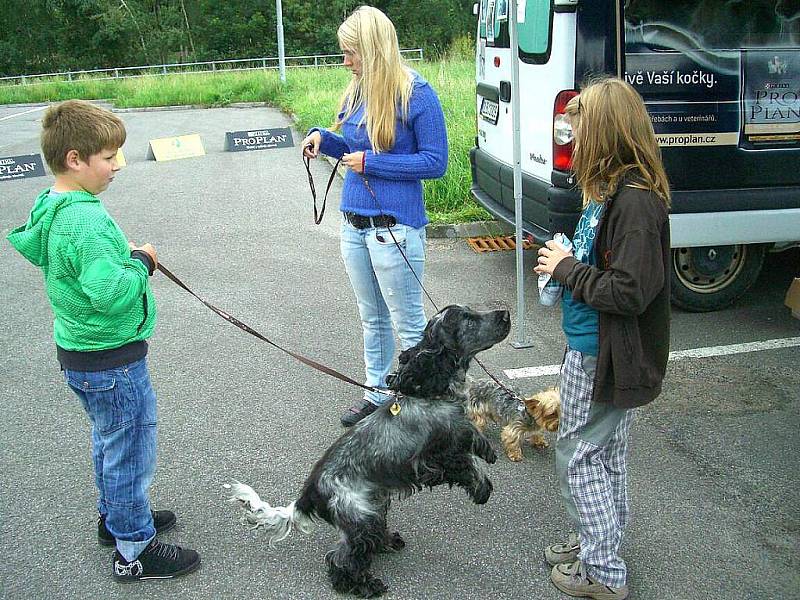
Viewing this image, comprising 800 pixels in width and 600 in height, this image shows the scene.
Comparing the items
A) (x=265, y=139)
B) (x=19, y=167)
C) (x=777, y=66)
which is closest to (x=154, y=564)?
(x=777, y=66)

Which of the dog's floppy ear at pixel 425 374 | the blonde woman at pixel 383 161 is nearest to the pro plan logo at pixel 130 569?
the dog's floppy ear at pixel 425 374

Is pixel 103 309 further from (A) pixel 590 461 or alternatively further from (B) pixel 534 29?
(B) pixel 534 29

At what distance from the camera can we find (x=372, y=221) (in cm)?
379

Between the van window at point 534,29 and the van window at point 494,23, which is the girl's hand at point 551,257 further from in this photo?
the van window at point 494,23

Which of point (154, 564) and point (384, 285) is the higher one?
point (384, 285)

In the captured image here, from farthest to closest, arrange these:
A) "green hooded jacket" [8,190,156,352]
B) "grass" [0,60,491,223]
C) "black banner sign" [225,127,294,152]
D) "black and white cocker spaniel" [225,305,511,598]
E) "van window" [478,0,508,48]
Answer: "black banner sign" [225,127,294,152]
"grass" [0,60,491,223]
"van window" [478,0,508,48]
"black and white cocker spaniel" [225,305,511,598]
"green hooded jacket" [8,190,156,352]

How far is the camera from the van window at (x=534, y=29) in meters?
5.04

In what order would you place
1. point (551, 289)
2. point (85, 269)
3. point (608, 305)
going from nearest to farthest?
1. point (608, 305)
2. point (85, 269)
3. point (551, 289)

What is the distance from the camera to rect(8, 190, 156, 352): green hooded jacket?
2.56m

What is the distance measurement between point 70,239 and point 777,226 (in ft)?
15.3

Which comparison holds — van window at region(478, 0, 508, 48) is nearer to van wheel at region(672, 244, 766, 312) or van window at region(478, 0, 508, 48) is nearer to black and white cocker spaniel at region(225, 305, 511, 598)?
van wheel at region(672, 244, 766, 312)

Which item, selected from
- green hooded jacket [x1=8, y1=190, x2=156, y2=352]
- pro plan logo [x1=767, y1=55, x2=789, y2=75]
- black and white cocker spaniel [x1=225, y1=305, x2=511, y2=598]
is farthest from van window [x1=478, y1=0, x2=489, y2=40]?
green hooded jacket [x1=8, y1=190, x2=156, y2=352]

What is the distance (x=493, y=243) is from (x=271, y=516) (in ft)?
16.6

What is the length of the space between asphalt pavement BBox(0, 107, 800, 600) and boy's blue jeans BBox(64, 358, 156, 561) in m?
0.27
